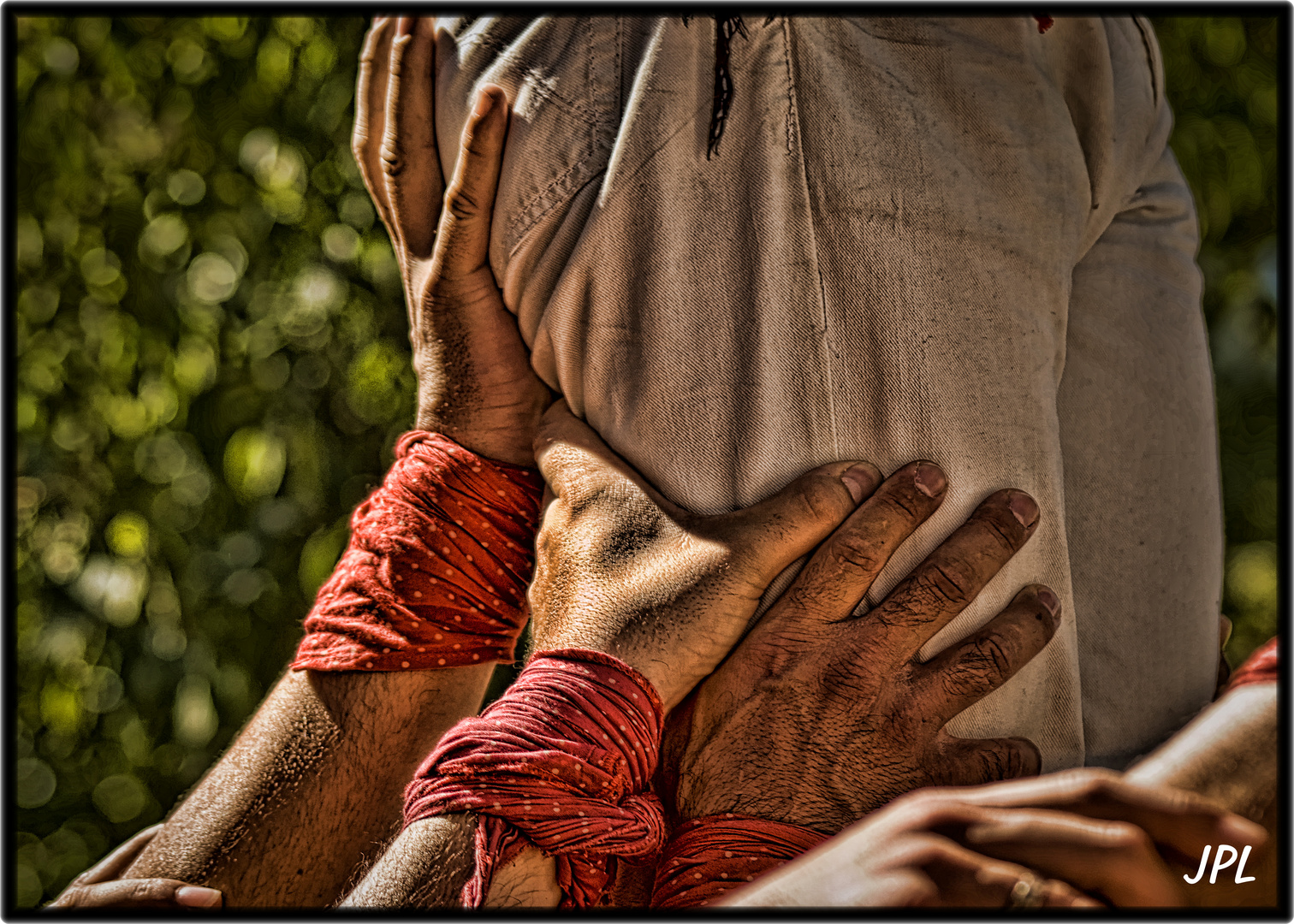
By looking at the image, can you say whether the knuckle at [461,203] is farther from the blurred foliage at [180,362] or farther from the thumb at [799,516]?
the blurred foliage at [180,362]

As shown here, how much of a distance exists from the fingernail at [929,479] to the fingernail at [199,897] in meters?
0.75

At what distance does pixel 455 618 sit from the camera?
2.95 ft

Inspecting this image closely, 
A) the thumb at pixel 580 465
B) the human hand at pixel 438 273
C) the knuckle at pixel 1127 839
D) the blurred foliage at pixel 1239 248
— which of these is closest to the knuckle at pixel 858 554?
the thumb at pixel 580 465

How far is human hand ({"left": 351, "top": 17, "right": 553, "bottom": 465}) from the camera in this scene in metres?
0.87

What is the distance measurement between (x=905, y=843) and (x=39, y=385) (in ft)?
4.83

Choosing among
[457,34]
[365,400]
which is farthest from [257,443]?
[457,34]

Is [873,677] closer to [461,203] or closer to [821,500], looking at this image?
[821,500]

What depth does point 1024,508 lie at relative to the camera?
0.69 metres

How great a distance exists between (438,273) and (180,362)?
836mm

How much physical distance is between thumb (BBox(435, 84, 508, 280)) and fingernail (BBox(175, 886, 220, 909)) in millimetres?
615

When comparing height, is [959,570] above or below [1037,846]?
above

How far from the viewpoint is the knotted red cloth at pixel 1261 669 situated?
0.66m

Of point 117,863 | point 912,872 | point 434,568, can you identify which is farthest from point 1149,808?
point 117,863

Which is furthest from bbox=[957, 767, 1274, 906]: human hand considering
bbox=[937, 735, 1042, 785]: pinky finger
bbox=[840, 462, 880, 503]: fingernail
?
bbox=[840, 462, 880, 503]: fingernail
